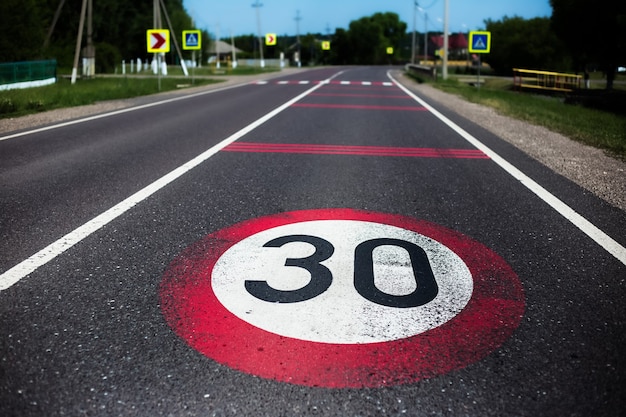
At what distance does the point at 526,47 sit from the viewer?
182 feet

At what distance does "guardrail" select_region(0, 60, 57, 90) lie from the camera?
19578mm

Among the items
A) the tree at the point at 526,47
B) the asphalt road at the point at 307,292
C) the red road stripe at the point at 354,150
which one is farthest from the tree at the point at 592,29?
the asphalt road at the point at 307,292

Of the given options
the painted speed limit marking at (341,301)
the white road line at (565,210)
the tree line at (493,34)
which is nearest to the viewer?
the painted speed limit marking at (341,301)

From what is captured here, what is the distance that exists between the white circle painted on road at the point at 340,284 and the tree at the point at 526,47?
52288 mm

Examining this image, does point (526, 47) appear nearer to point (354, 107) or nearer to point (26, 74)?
point (354, 107)

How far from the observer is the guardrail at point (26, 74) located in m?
19.6

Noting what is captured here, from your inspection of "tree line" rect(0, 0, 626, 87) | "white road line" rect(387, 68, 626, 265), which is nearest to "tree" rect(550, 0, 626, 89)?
"tree line" rect(0, 0, 626, 87)

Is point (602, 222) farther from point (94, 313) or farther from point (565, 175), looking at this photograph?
point (94, 313)

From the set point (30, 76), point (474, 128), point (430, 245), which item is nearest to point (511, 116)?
point (474, 128)

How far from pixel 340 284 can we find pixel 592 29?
33.8 metres

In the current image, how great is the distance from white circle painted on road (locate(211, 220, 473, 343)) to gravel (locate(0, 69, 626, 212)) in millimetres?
2740

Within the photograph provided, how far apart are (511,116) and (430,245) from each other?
1166 centimetres

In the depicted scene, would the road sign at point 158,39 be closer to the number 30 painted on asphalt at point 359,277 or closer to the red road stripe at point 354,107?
the red road stripe at point 354,107

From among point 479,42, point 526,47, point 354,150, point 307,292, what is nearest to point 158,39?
point 479,42
